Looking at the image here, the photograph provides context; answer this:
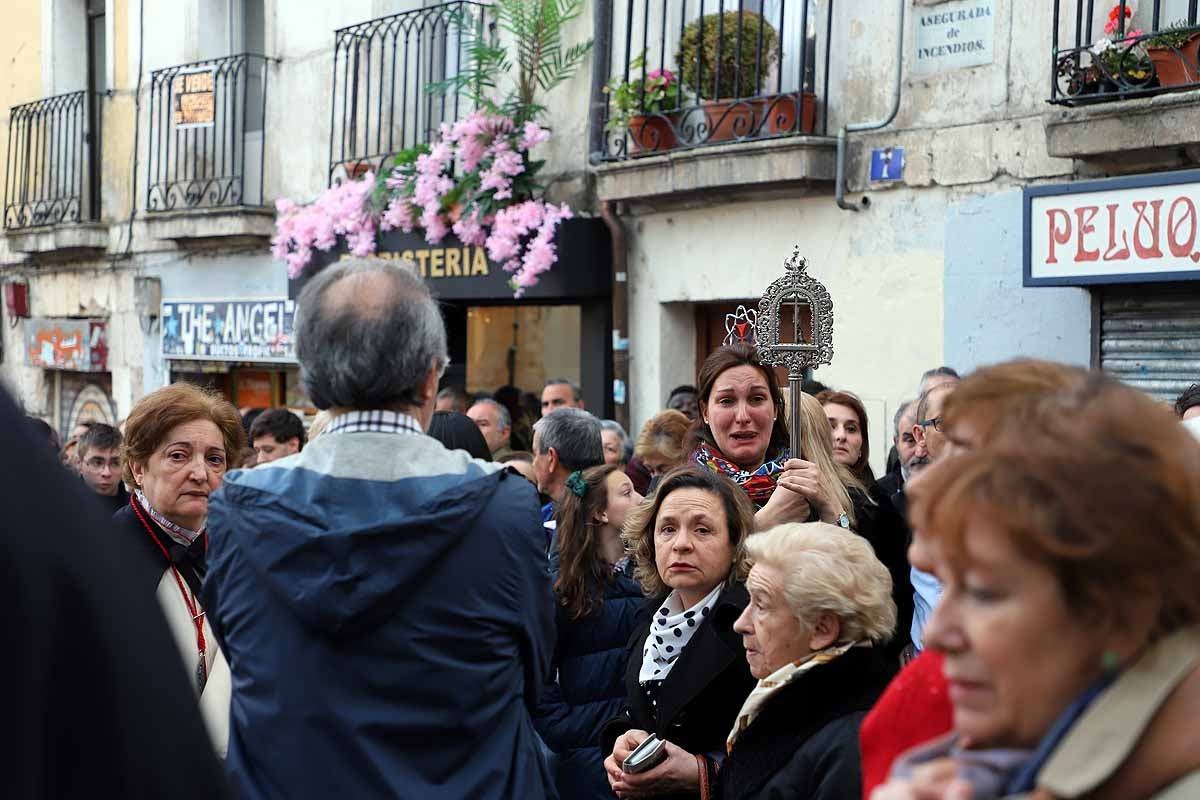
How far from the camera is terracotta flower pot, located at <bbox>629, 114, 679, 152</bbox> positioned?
9742 millimetres

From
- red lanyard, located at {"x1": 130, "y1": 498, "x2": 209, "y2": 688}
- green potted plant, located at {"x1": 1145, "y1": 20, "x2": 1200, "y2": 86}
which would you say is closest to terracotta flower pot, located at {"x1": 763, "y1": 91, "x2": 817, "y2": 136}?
green potted plant, located at {"x1": 1145, "y1": 20, "x2": 1200, "y2": 86}

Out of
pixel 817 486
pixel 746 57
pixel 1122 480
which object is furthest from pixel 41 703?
pixel 746 57

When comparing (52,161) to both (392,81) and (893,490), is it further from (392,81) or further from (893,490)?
(893,490)

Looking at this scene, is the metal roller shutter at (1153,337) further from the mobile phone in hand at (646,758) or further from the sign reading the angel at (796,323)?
the mobile phone in hand at (646,758)

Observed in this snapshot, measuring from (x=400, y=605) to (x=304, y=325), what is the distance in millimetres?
544

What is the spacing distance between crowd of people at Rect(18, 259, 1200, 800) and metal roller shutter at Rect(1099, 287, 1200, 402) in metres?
1.85

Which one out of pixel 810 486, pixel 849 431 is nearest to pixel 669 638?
pixel 810 486

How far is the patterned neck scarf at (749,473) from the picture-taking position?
4.85 metres

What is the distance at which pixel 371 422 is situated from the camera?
8.80ft

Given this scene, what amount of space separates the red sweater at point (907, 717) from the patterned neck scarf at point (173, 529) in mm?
2647

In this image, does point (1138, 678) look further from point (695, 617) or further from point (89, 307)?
point (89, 307)

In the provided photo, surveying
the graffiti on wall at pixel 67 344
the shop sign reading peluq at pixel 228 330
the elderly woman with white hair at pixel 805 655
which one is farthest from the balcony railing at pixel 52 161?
the elderly woman with white hair at pixel 805 655

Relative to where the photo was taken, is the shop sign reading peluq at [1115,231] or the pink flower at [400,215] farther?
the pink flower at [400,215]

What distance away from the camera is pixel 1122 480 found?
141 cm
